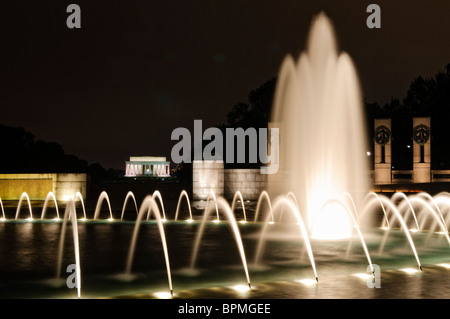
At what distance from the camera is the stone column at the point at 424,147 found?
37844 millimetres

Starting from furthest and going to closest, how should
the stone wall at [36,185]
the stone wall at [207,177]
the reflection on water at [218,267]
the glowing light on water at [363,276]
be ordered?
1. the stone wall at [207,177]
2. the stone wall at [36,185]
3. the glowing light on water at [363,276]
4. the reflection on water at [218,267]

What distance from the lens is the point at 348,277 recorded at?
9.11m

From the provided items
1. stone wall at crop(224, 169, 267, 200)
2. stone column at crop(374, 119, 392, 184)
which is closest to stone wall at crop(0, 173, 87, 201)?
stone wall at crop(224, 169, 267, 200)

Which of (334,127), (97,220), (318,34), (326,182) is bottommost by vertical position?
(97,220)

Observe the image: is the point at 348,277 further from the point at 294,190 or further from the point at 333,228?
the point at 294,190

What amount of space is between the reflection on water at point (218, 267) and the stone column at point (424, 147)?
23600mm

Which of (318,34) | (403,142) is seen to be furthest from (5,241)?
(403,142)

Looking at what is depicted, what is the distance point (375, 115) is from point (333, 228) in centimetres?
5085

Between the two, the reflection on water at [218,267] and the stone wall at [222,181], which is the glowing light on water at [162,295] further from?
the stone wall at [222,181]

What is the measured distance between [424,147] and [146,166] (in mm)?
99548

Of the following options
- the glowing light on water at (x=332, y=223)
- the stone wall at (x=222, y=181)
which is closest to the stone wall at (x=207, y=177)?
the stone wall at (x=222, y=181)

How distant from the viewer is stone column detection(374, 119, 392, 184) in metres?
38.3

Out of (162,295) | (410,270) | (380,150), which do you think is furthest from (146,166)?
(162,295)

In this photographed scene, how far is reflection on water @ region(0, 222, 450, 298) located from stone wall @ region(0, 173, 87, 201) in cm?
1539
